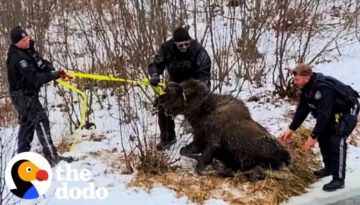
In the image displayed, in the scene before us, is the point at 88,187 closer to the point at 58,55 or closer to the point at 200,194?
the point at 200,194

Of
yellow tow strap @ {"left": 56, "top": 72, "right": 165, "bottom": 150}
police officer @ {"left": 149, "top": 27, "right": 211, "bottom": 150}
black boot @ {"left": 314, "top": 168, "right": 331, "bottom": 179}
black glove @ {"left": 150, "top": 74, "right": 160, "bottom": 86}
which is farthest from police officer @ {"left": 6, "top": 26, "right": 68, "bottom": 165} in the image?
black boot @ {"left": 314, "top": 168, "right": 331, "bottom": 179}

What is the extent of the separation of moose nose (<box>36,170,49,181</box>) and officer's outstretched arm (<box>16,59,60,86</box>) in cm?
124

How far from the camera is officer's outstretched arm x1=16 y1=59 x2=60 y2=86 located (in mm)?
6668

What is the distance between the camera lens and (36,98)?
6.93m

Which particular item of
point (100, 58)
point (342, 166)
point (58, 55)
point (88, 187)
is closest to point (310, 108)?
point (342, 166)

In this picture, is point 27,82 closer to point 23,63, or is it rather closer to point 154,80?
point 23,63

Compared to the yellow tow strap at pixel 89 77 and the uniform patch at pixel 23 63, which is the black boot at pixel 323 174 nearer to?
the yellow tow strap at pixel 89 77

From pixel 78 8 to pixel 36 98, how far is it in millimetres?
3769

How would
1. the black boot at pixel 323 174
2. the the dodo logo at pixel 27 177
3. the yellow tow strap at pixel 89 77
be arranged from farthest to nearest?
1. the yellow tow strap at pixel 89 77
2. the black boot at pixel 323 174
3. the the dodo logo at pixel 27 177

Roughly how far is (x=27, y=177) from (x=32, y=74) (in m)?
1.54

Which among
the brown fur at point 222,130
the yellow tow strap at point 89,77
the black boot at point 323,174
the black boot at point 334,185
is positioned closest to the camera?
the black boot at point 334,185

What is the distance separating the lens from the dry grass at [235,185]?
19.9ft

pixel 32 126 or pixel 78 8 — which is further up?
pixel 78 8

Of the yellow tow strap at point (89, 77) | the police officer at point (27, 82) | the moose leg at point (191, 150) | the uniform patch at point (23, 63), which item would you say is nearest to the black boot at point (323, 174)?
the moose leg at point (191, 150)
